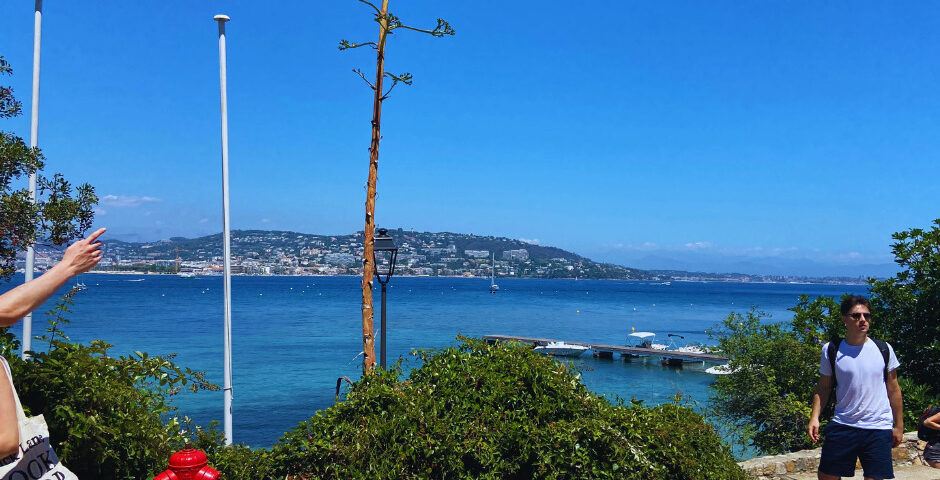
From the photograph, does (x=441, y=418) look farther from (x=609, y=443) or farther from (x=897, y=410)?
(x=897, y=410)

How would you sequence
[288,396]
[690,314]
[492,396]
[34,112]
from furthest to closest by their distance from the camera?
[690,314] → [288,396] → [34,112] → [492,396]

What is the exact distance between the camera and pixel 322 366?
36594 mm

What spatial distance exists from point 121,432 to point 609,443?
298 centimetres

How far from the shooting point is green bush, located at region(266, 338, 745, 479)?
375cm

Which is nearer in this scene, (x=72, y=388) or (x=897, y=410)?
(x=72, y=388)

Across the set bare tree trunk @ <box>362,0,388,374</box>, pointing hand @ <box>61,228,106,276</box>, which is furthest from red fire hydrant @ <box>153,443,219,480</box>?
bare tree trunk @ <box>362,0,388,374</box>

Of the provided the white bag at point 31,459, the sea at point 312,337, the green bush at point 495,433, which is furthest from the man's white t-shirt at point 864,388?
the white bag at point 31,459

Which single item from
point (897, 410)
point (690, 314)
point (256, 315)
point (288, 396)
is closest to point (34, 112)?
point (897, 410)

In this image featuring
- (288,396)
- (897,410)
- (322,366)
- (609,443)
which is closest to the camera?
(609,443)

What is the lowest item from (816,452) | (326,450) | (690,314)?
(690,314)

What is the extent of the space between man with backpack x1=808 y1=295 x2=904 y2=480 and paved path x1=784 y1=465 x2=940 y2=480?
6.87 feet

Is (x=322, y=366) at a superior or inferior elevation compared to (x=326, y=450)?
inferior

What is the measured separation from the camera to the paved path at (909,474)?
6.62 m

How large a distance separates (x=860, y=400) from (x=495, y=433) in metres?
2.75
